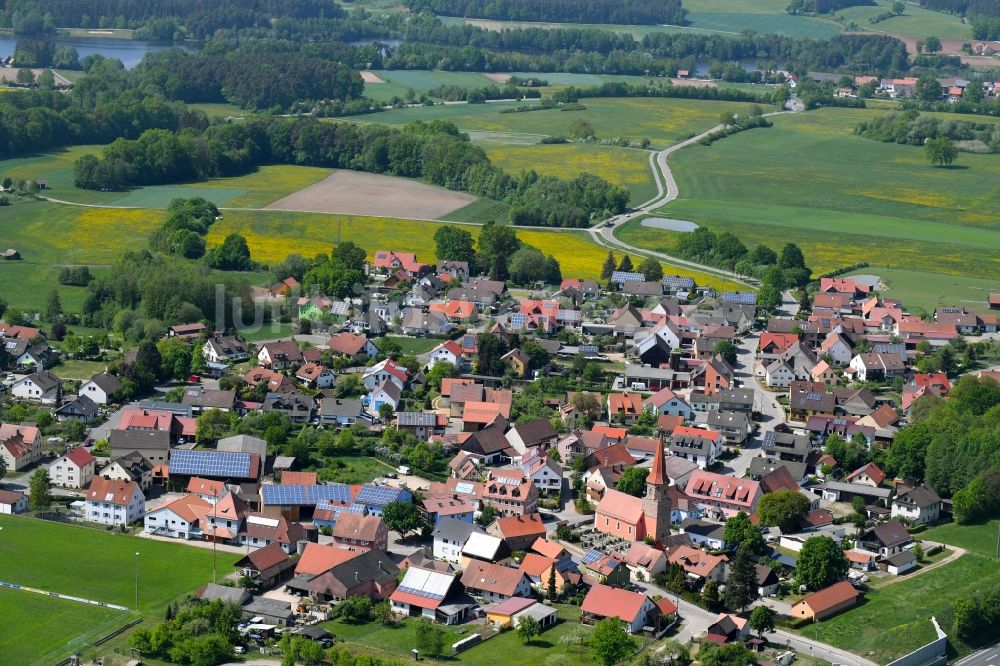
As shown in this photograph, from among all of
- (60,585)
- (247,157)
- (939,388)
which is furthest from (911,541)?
(247,157)

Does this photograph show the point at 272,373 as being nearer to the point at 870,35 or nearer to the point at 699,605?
the point at 699,605

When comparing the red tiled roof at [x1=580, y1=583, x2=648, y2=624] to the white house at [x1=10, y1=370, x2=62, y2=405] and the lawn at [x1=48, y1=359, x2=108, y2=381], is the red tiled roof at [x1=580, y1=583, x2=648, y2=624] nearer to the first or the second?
the white house at [x1=10, y1=370, x2=62, y2=405]

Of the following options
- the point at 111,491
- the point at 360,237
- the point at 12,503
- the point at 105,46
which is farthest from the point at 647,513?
the point at 105,46

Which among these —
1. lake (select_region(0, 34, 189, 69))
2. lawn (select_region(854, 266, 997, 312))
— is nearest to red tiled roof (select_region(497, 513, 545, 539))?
lawn (select_region(854, 266, 997, 312))

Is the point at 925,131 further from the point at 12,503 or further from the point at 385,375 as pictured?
the point at 12,503

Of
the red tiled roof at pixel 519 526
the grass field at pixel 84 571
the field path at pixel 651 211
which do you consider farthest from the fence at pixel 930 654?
the field path at pixel 651 211

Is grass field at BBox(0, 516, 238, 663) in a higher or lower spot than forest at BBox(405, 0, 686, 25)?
lower
